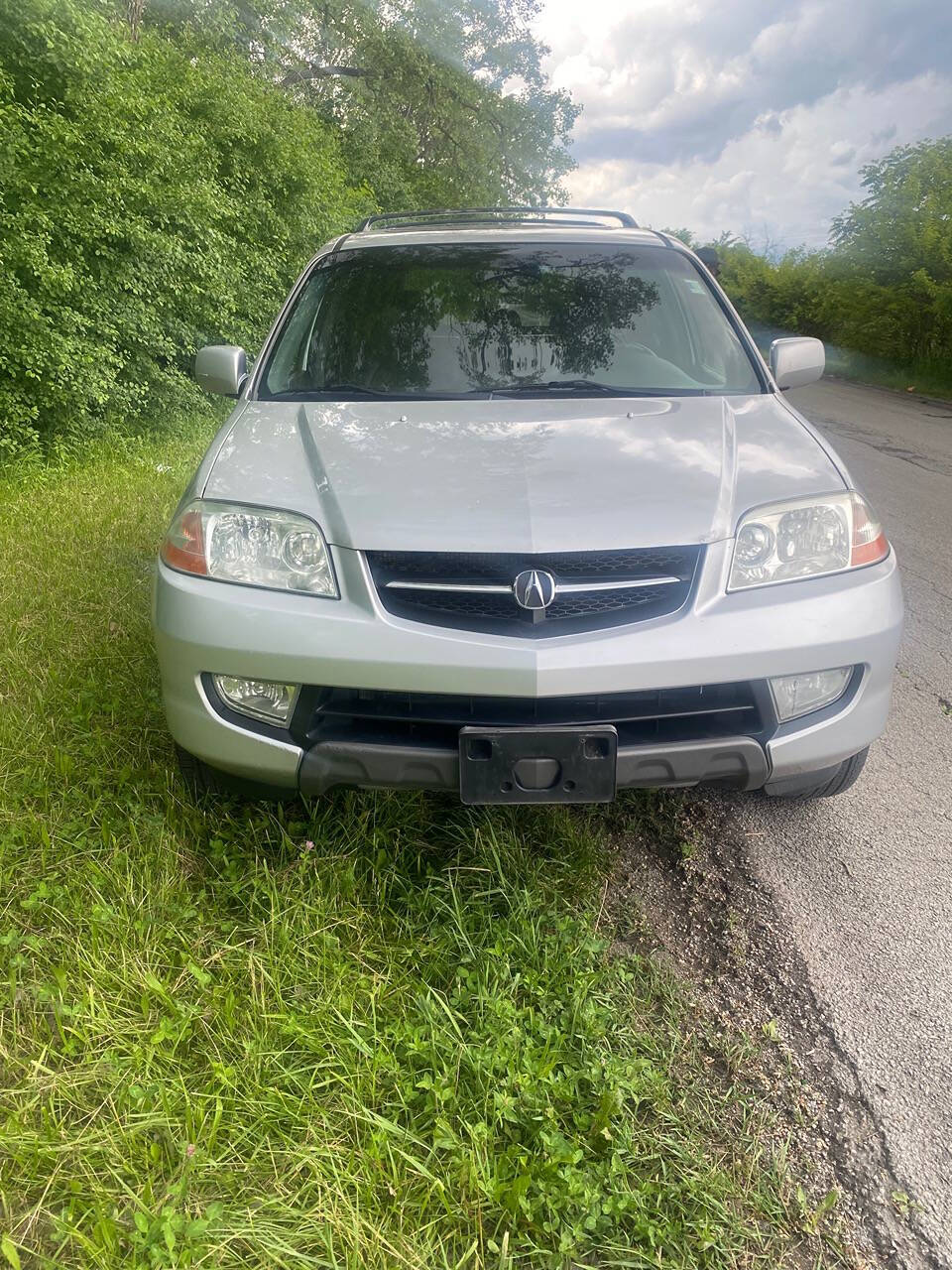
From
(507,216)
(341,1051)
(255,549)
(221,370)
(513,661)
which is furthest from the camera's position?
(507,216)

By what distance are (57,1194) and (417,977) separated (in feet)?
2.53

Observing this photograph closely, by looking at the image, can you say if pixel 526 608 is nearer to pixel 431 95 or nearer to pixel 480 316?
pixel 480 316

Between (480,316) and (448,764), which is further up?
(480,316)

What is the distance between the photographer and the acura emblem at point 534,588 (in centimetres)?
199

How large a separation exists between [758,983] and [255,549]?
59.9 inches

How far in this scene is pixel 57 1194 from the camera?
155cm

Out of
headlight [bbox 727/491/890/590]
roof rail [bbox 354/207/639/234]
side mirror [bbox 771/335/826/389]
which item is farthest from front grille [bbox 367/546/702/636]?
roof rail [bbox 354/207/639/234]

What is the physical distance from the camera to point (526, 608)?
201cm

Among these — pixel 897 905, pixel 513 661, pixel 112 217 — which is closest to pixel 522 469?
pixel 513 661

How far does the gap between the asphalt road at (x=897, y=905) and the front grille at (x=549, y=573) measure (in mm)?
924

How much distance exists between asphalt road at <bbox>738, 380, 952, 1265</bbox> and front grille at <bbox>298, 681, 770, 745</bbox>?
0.60m

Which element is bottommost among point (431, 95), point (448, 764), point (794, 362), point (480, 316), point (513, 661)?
point (448, 764)

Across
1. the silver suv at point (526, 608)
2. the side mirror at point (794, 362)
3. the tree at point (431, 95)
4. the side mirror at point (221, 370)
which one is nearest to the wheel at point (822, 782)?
the silver suv at point (526, 608)

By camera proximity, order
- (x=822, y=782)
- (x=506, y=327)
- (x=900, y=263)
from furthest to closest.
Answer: (x=900, y=263)
(x=506, y=327)
(x=822, y=782)
